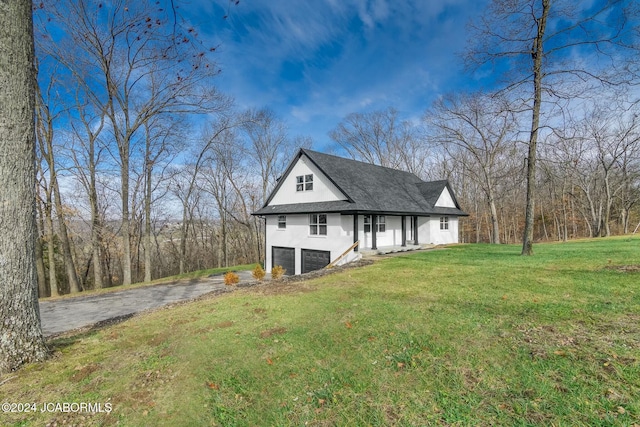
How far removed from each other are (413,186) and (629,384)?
876 inches

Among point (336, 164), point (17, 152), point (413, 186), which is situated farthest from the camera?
point (413, 186)

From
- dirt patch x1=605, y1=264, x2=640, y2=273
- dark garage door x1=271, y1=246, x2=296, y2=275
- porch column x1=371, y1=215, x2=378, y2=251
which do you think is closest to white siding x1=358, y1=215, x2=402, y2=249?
porch column x1=371, y1=215, x2=378, y2=251

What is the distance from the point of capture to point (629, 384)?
2783 mm

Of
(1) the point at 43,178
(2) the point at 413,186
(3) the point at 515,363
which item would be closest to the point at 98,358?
(3) the point at 515,363

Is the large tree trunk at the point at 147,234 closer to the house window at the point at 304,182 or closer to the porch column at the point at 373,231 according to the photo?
the house window at the point at 304,182

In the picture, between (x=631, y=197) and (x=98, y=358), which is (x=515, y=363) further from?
(x=631, y=197)

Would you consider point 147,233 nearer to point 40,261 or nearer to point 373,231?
point 40,261

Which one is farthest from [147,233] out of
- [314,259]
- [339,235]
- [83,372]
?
[83,372]

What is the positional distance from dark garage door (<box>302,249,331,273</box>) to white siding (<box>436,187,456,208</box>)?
11117mm

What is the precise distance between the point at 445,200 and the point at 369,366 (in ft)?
73.5

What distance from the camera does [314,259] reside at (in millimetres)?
17953

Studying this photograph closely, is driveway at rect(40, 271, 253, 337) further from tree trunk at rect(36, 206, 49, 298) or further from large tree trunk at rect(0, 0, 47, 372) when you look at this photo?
tree trunk at rect(36, 206, 49, 298)

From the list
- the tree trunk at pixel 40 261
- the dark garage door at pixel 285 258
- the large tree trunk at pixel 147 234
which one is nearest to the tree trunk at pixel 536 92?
the dark garage door at pixel 285 258

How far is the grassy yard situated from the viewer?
2764mm
